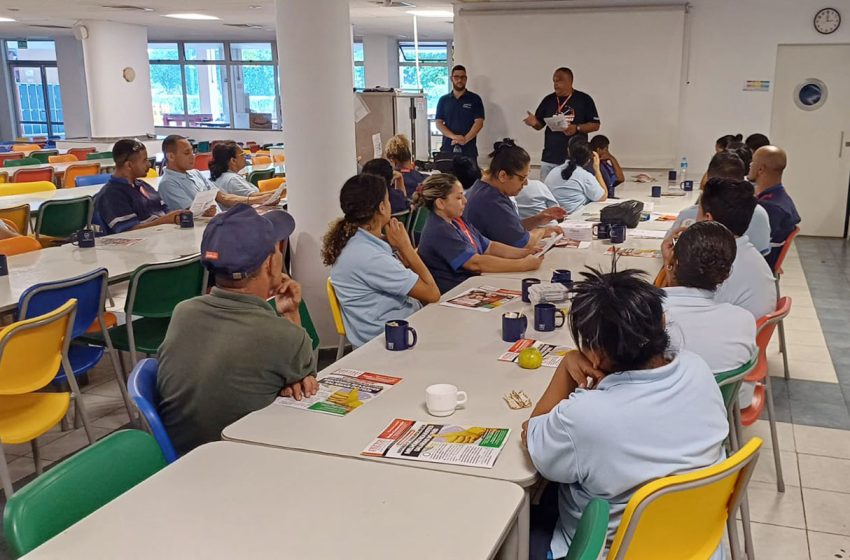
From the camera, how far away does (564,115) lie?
762 cm

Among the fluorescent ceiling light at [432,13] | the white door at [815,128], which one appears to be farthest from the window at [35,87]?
the white door at [815,128]

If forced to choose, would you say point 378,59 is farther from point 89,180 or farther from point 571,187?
point 571,187

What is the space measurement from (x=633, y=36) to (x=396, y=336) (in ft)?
24.5

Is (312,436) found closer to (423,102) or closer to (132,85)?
(423,102)

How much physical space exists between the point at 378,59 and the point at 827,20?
9.26 m

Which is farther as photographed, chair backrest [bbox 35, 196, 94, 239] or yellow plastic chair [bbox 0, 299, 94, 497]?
chair backrest [bbox 35, 196, 94, 239]

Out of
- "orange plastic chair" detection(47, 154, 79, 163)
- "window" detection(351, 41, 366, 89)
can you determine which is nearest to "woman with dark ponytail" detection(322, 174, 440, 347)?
"orange plastic chair" detection(47, 154, 79, 163)

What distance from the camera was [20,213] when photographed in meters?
5.79

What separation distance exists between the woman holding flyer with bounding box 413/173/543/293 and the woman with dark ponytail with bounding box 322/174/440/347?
43cm

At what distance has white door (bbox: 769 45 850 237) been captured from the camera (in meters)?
8.84

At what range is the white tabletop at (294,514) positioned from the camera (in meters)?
1.49

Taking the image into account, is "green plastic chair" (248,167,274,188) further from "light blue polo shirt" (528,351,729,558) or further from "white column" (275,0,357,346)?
"light blue polo shirt" (528,351,729,558)

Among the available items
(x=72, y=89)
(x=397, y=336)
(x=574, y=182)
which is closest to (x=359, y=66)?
(x=72, y=89)

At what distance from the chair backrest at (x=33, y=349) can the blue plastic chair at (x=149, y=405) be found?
0.87 meters
